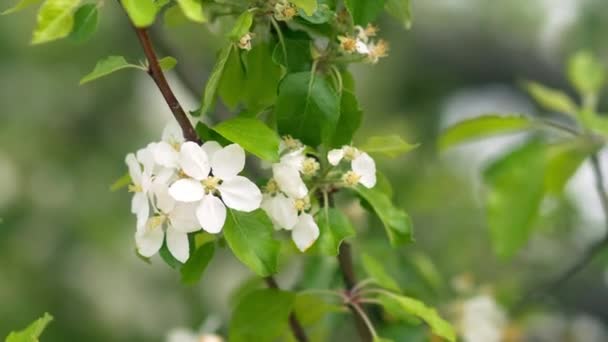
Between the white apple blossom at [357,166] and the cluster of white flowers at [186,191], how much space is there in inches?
2.2

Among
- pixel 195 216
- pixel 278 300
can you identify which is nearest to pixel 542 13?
pixel 278 300

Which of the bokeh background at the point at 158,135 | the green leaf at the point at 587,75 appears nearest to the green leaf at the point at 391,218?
the green leaf at the point at 587,75

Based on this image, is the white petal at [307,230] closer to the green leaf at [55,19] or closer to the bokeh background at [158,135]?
the green leaf at [55,19]

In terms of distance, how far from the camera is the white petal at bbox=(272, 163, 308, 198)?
20.0 inches

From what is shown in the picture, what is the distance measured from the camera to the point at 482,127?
819mm

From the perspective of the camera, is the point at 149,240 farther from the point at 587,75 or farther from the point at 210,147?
the point at 587,75

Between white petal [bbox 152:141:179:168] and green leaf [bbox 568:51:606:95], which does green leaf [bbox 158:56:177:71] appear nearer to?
white petal [bbox 152:141:179:168]

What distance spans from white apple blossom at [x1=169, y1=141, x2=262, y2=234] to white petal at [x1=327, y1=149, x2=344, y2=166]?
48 mm

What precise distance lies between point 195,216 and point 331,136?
9 cm

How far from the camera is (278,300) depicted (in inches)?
24.2

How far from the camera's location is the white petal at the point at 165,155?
0.50 m

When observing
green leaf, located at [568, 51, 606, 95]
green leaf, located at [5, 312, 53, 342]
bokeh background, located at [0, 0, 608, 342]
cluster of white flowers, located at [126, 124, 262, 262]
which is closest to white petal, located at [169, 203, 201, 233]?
cluster of white flowers, located at [126, 124, 262, 262]

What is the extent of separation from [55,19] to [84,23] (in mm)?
19

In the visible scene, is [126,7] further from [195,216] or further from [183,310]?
[183,310]
